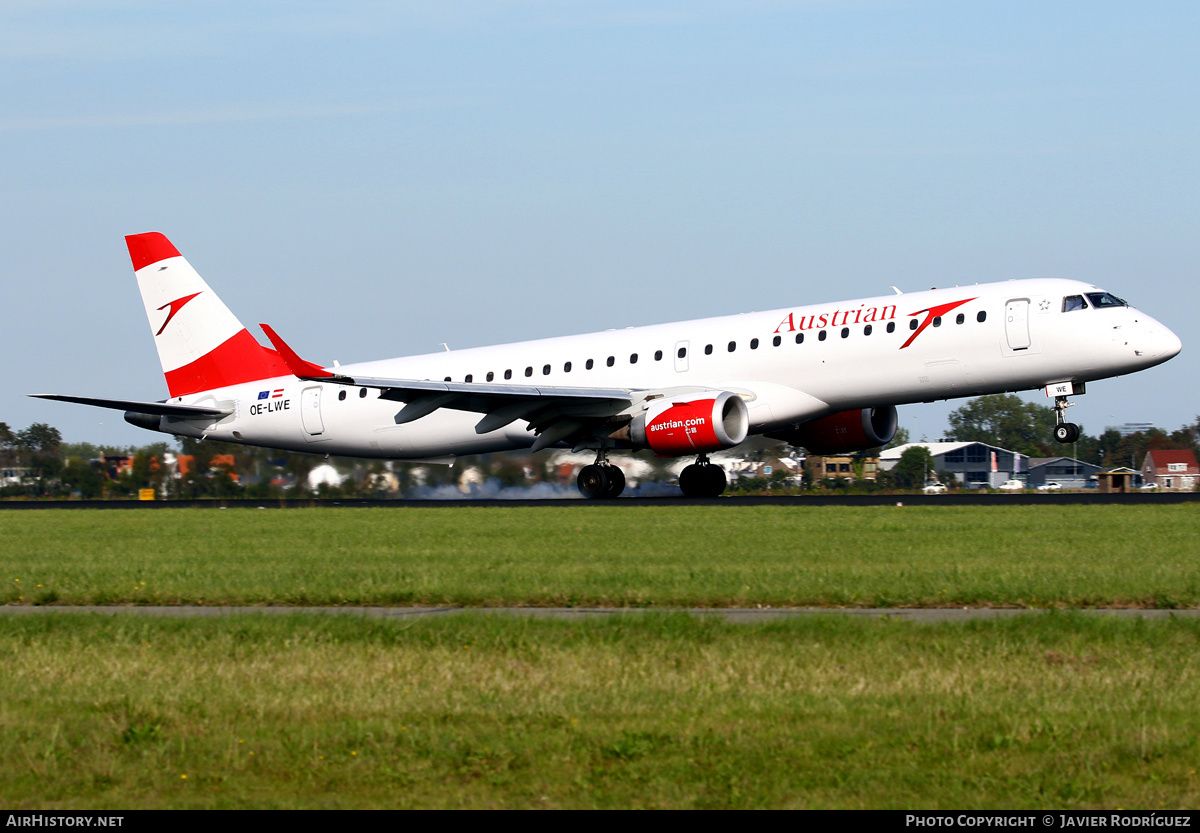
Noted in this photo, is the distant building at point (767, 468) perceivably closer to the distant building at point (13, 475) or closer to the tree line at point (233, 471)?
the tree line at point (233, 471)

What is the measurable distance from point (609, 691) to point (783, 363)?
887 inches

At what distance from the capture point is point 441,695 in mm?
8133

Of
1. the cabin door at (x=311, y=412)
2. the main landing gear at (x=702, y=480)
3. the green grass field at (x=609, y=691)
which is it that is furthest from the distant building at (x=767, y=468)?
the green grass field at (x=609, y=691)

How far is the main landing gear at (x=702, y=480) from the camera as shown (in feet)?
109

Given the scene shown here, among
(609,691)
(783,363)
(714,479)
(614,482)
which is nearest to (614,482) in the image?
(614,482)

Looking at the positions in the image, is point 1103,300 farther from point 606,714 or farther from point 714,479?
point 606,714

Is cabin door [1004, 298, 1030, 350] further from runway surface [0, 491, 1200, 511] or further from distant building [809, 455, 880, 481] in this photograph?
distant building [809, 455, 880, 481]

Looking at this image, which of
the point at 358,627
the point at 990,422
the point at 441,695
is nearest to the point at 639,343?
the point at 358,627

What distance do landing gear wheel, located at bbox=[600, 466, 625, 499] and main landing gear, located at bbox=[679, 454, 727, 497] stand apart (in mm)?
1635

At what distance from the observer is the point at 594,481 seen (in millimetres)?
32500

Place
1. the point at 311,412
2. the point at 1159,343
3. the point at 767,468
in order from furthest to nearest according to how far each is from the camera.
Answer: the point at 767,468 < the point at 311,412 < the point at 1159,343

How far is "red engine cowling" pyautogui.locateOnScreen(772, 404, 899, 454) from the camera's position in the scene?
3275 cm

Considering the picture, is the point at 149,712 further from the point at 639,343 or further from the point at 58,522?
the point at 639,343
